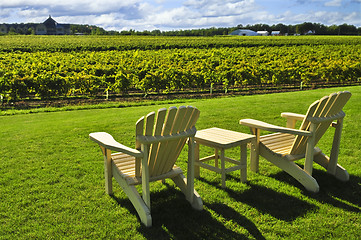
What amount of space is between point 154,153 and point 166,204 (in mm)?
748

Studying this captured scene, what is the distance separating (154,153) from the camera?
11.0 ft

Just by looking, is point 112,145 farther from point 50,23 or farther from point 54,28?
point 50,23

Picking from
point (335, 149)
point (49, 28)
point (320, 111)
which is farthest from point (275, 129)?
point (49, 28)

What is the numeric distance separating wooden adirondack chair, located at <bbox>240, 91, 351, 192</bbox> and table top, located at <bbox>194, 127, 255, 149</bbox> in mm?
211

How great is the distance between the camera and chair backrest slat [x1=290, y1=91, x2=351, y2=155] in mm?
3886

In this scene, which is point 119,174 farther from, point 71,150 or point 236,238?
point 71,150

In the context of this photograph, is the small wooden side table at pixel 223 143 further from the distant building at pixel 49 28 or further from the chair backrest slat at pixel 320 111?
the distant building at pixel 49 28

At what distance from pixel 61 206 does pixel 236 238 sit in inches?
73.9

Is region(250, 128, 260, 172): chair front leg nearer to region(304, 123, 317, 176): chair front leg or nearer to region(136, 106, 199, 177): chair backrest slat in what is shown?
region(304, 123, 317, 176): chair front leg

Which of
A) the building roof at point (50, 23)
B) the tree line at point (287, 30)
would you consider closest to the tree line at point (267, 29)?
the tree line at point (287, 30)

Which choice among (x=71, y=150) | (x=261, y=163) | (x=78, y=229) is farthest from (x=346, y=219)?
(x=71, y=150)

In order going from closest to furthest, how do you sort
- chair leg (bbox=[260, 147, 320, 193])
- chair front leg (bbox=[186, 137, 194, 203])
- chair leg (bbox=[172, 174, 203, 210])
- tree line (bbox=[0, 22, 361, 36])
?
chair front leg (bbox=[186, 137, 194, 203]) < chair leg (bbox=[172, 174, 203, 210]) < chair leg (bbox=[260, 147, 320, 193]) < tree line (bbox=[0, 22, 361, 36])

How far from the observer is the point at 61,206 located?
3.74 metres

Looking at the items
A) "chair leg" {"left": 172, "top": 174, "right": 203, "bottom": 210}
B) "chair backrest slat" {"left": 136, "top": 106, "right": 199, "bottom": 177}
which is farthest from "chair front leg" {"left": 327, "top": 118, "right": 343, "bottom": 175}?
"chair backrest slat" {"left": 136, "top": 106, "right": 199, "bottom": 177}
